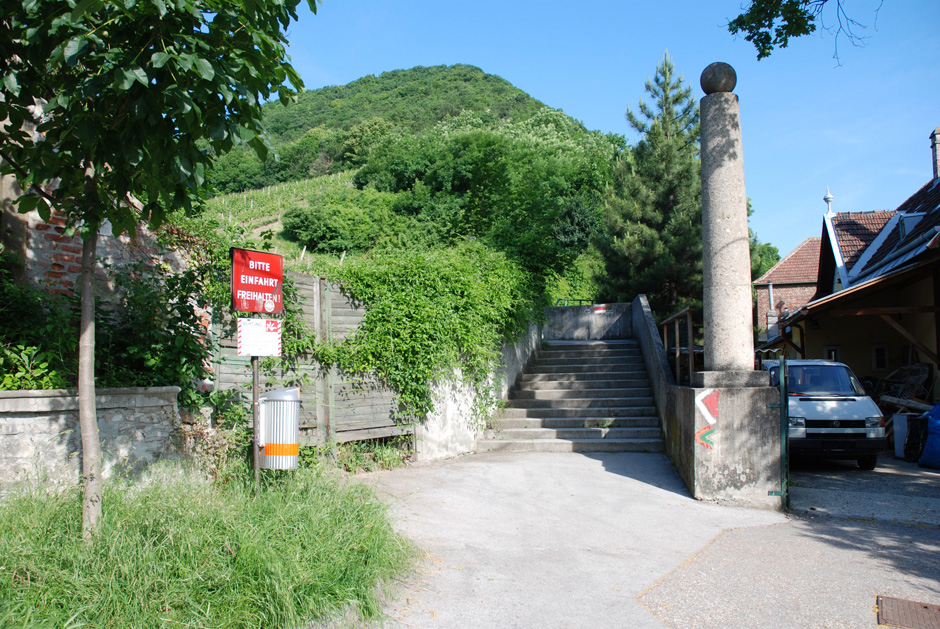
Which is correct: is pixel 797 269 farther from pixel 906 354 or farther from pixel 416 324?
pixel 416 324

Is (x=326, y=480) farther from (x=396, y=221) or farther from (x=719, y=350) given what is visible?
(x=396, y=221)

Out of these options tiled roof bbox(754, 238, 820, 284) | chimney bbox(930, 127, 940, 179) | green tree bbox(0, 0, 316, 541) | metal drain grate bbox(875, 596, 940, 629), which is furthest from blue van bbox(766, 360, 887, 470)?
tiled roof bbox(754, 238, 820, 284)

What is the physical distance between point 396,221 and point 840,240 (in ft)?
81.6

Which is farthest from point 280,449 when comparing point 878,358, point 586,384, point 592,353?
point 878,358

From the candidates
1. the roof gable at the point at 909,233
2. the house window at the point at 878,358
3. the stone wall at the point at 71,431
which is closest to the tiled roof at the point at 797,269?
the roof gable at the point at 909,233

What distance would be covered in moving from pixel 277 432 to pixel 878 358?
16.6m

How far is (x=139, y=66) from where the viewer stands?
3.44 metres

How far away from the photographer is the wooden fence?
7.42 m

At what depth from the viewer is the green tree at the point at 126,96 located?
346cm

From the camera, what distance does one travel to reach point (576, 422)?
1067 cm

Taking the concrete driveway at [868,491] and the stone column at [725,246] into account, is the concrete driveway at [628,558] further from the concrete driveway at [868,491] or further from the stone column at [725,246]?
the stone column at [725,246]

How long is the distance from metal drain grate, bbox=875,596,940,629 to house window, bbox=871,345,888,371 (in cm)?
1413

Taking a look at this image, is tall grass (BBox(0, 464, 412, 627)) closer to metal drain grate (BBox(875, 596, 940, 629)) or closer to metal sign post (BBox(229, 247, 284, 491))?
metal sign post (BBox(229, 247, 284, 491))

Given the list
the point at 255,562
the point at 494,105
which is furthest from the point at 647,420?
the point at 494,105
